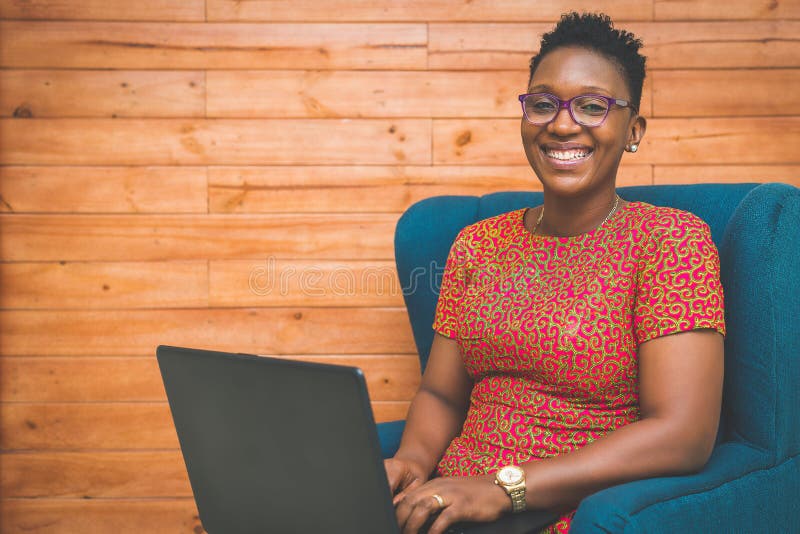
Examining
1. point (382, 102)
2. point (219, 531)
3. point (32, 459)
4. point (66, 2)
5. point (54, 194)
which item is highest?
point (66, 2)

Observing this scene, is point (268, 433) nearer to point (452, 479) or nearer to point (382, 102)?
point (452, 479)

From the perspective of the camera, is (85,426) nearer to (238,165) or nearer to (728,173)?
(238,165)

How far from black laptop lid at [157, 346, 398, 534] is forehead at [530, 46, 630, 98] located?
0.69 m

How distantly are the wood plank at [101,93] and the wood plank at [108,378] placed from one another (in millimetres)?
651

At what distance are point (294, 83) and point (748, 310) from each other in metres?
1.25

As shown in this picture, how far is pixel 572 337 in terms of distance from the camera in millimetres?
1139

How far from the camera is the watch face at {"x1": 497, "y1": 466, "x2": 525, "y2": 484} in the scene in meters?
1.03

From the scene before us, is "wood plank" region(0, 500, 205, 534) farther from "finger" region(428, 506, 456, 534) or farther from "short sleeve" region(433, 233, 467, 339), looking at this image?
"finger" region(428, 506, 456, 534)

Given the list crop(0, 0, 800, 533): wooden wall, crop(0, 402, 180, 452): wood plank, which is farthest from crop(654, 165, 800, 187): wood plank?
crop(0, 402, 180, 452): wood plank

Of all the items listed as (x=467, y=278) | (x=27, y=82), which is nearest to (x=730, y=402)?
(x=467, y=278)

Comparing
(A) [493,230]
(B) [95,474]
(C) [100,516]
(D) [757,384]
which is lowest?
(C) [100,516]

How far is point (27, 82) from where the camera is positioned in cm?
196

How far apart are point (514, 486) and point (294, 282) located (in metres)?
1.07

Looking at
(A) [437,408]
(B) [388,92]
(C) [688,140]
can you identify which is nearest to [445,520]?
(A) [437,408]
